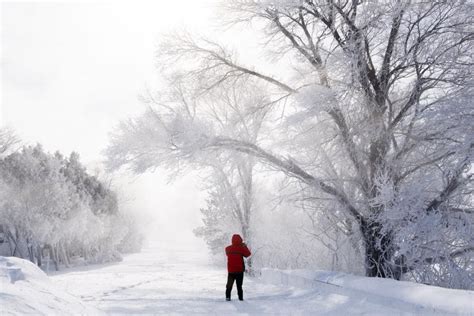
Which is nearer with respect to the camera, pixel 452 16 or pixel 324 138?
pixel 452 16

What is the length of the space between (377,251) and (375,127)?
3.01m

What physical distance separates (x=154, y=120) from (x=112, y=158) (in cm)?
151

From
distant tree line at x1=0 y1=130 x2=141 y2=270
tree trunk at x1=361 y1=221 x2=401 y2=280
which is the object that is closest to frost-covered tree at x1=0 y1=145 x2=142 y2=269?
distant tree line at x1=0 y1=130 x2=141 y2=270

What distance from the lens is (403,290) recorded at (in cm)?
685

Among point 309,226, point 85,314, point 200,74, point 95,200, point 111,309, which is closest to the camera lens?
point 85,314

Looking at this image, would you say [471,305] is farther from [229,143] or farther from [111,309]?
[229,143]

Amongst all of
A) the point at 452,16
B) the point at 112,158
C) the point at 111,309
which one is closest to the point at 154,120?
the point at 112,158

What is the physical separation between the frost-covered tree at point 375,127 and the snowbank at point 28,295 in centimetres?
442

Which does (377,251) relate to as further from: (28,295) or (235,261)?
(28,295)

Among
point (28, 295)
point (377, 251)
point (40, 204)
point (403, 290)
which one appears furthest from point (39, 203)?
point (403, 290)

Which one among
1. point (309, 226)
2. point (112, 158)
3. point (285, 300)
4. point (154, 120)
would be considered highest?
point (154, 120)

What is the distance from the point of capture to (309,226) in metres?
19.1

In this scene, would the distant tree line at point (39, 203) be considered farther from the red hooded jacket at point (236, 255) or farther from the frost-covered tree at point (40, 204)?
the red hooded jacket at point (236, 255)

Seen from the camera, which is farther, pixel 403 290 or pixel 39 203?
pixel 39 203
